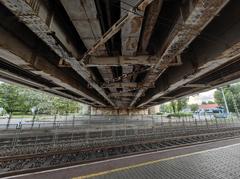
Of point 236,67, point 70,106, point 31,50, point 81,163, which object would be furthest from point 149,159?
point 70,106

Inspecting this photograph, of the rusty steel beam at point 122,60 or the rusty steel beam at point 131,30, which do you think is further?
the rusty steel beam at point 122,60

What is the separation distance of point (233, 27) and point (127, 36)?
8.88 feet

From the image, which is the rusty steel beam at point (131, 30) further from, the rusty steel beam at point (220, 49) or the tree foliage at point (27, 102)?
the tree foliage at point (27, 102)

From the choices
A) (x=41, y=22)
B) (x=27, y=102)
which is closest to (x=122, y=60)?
(x=41, y=22)

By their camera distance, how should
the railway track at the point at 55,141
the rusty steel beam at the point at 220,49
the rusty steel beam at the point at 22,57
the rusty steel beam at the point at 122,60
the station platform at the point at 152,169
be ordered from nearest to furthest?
1. the rusty steel beam at the point at 220,49
2. the rusty steel beam at the point at 22,57
3. the station platform at the point at 152,169
4. the rusty steel beam at the point at 122,60
5. the railway track at the point at 55,141

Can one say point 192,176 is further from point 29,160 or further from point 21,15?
point 29,160

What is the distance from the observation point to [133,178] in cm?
406

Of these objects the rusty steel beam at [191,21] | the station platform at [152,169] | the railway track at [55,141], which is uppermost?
the rusty steel beam at [191,21]

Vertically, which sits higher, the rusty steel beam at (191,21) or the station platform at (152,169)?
the rusty steel beam at (191,21)

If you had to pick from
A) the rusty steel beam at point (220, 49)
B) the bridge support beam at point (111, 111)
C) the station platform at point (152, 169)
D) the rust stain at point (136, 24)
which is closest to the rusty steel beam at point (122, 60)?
the rust stain at point (136, 24)

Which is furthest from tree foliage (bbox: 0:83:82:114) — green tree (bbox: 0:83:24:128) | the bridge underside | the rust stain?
the rust stain

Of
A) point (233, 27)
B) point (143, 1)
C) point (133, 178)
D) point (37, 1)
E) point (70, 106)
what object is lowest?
point (133, 178)

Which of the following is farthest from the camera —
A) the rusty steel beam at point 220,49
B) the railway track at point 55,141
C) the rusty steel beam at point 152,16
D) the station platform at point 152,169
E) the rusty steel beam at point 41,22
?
the railway track at point 55,141

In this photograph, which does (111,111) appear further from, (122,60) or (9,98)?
(9,98)
